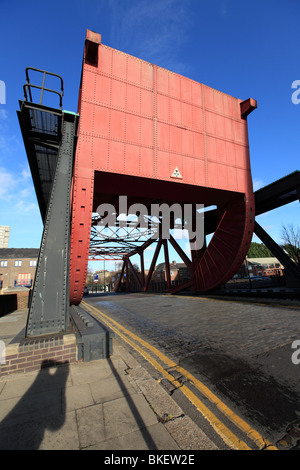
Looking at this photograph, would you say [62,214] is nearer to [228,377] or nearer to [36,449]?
[36,449]

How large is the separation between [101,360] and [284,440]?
3.26 m

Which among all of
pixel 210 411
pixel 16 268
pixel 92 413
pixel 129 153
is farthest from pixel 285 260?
pixel 16 268

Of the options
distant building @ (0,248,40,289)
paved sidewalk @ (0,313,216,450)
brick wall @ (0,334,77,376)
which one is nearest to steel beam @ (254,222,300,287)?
paved sidewalk @ (0,313,216,450)

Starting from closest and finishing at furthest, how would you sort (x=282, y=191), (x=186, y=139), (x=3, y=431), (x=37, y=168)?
(x=3, y=431) → (x=37, y=168) → (x=186, y=139) → (x=282, y=191)

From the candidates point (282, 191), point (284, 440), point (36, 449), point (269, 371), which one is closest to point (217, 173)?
point (282, 191)

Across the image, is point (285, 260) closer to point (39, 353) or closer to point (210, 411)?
point (210, 411)

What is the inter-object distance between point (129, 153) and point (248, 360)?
29.4 ft

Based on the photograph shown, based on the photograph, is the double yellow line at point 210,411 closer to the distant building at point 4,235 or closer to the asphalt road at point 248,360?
the asphalt road at point 248,360

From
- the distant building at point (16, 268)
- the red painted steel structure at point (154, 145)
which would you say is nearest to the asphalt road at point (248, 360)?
the red painted steel structure at point (154, 145)

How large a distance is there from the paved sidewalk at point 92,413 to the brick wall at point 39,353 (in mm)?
125

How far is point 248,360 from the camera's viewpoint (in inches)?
163

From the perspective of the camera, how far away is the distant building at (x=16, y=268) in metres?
52.2

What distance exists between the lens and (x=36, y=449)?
6.88 ft

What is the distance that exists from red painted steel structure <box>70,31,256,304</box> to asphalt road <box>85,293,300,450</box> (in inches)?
204
